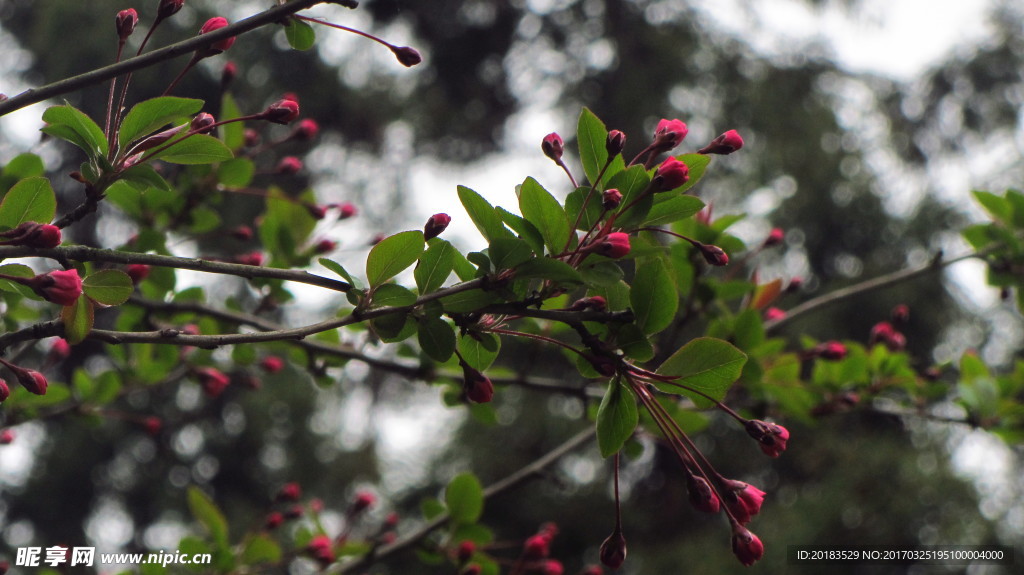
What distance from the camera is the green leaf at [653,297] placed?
3.06ft

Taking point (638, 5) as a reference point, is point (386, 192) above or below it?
below

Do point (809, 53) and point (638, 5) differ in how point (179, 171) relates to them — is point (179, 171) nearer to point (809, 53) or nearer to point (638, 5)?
point (638, 5)

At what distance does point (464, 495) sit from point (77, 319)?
99cm

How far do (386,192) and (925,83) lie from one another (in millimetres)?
4766

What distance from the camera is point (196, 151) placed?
3.17 feet

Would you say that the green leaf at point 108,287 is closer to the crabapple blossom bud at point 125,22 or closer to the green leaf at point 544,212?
the crabapple blossom bud at point 125,22

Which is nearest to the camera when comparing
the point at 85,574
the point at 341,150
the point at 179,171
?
the point at 179,171

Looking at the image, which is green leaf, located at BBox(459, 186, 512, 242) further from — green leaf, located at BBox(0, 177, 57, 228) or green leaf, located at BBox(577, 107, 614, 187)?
green leaf, located at BBox(0, 177, 57, 228)

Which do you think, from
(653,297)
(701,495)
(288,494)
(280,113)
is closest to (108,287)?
(280,113)

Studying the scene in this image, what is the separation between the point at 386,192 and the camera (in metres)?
7.41

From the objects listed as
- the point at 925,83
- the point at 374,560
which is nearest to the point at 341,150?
the point at 925,83

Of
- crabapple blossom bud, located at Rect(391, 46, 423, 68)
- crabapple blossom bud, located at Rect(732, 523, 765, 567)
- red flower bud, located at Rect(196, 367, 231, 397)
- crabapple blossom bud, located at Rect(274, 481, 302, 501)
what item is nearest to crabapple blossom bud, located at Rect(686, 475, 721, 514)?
crabapple blossom bud, located at Rect(732, 523, 765, 567)

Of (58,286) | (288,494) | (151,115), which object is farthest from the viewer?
(288,494)

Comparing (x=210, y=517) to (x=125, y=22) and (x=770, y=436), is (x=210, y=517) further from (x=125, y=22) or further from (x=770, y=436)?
(x=770, y=436)
